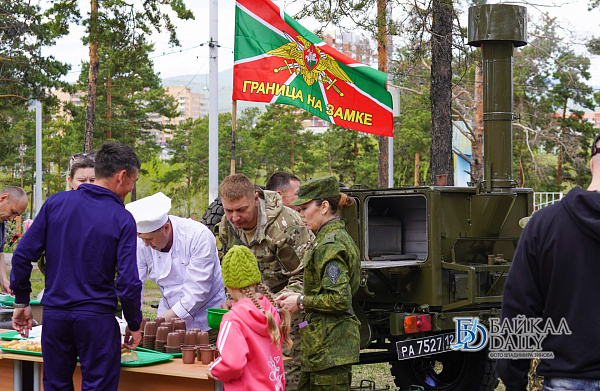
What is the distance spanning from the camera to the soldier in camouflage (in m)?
4.69

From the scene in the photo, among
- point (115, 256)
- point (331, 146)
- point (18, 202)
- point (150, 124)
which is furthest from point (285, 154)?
point (115, 256)

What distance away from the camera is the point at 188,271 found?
5.03 meters

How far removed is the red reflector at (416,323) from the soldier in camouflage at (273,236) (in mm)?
1523

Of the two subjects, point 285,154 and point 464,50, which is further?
point 285,154

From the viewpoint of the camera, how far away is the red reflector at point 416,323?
6238mm

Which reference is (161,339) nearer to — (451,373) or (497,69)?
(451,373)

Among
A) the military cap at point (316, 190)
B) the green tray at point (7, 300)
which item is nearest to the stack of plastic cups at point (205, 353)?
the military cap at point (316, 190)

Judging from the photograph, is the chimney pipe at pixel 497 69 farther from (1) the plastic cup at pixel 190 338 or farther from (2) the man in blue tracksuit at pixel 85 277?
(2) the man in blue tracksuit at pixel 85 277

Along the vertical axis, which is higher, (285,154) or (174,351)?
(285,154)

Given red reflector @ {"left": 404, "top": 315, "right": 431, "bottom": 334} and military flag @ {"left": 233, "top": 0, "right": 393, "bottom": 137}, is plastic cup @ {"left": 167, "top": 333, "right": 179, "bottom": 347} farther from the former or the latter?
military flag @ {"left": 233, "top": 0, "right": 393, "bottom": 137}

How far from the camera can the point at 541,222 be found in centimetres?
277

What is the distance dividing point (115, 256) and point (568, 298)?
2.32 metres

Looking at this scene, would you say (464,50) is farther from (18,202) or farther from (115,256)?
(115,256)

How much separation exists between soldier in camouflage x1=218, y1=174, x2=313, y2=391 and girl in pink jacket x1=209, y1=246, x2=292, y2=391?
89 cm
